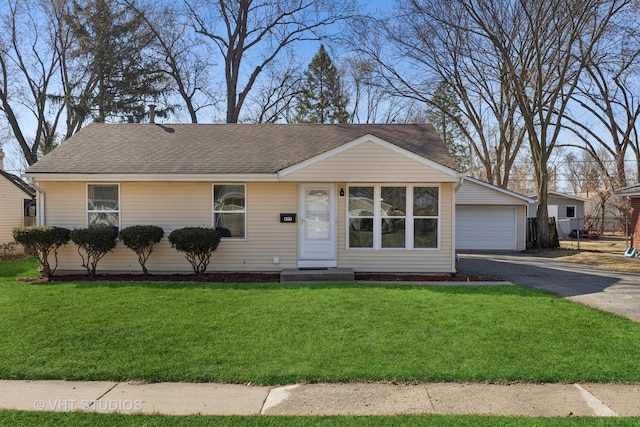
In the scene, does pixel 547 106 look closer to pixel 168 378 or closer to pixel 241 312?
pixel 241 312

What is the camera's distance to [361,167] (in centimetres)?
1062

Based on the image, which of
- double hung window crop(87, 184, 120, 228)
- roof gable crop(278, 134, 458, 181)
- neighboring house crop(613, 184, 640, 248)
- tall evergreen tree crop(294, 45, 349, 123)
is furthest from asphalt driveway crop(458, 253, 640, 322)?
tall evergreen tree crop(294, 45, 349, 123)

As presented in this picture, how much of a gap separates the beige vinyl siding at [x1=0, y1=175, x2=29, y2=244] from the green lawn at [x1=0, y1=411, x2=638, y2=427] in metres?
→ 18.7

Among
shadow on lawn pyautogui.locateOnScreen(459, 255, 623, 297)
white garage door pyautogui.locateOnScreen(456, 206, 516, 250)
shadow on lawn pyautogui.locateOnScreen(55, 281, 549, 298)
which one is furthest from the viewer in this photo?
white garage door pyautogui.locateOnScreen(456, 206, 516, 250)

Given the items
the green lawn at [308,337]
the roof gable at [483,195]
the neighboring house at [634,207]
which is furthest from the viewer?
the roof gable at [483,195]

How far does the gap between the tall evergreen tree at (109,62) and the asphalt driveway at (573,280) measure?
20778 mm

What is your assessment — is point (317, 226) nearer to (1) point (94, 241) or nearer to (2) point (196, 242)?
(2) point (196, 242)

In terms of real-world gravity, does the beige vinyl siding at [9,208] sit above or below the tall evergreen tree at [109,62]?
below

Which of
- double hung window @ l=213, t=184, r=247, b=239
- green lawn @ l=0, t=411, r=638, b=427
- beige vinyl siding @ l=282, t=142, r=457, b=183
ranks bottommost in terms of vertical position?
green lawn @ l=0, t=411, r=638, b=427

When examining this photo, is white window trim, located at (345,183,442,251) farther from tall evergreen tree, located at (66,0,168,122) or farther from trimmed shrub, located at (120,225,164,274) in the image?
tall evergreen tree, located at (66,0,168,122)

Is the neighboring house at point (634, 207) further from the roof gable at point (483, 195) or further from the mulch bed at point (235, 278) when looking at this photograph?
the mulch bed at point (235, 278)

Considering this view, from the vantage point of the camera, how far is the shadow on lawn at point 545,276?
9508mm

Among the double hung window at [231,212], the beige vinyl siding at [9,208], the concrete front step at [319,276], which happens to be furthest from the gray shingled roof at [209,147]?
the beige vinyl siding at [9,208]

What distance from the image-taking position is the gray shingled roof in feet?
35.9
